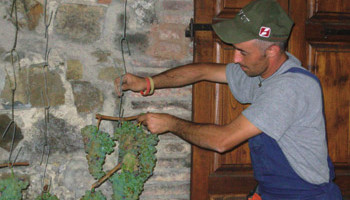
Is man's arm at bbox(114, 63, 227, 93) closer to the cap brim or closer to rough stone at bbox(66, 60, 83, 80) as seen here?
rough stone at bbox(66, 60, 83, 80)

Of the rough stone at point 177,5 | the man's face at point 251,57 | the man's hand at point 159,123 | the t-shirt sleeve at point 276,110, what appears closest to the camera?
the t-shirt sleeve at point 276,110

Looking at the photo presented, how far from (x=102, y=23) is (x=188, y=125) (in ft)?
2.43

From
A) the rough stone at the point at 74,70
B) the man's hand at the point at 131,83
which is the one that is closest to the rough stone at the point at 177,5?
the man's hand at the point at 131,83

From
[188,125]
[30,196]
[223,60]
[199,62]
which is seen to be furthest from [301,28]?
[30,196]

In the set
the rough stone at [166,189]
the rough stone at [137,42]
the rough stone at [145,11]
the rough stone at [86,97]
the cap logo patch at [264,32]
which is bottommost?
the rough stone at [166,189]

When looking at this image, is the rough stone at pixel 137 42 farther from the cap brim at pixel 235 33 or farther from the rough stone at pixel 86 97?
the cap brim at pixel 235 33

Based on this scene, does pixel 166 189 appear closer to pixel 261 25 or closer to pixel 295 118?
pixel 295 118

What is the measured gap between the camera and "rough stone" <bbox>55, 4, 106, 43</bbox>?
197cm

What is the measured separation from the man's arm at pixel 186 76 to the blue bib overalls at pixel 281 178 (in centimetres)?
43

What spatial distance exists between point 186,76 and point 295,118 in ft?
2.10

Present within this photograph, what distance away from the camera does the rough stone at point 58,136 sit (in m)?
1.99

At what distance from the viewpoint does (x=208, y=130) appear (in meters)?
1.75

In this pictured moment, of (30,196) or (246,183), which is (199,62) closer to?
(246,183)

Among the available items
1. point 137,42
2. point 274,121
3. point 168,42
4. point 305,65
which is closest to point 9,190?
point 137,42
